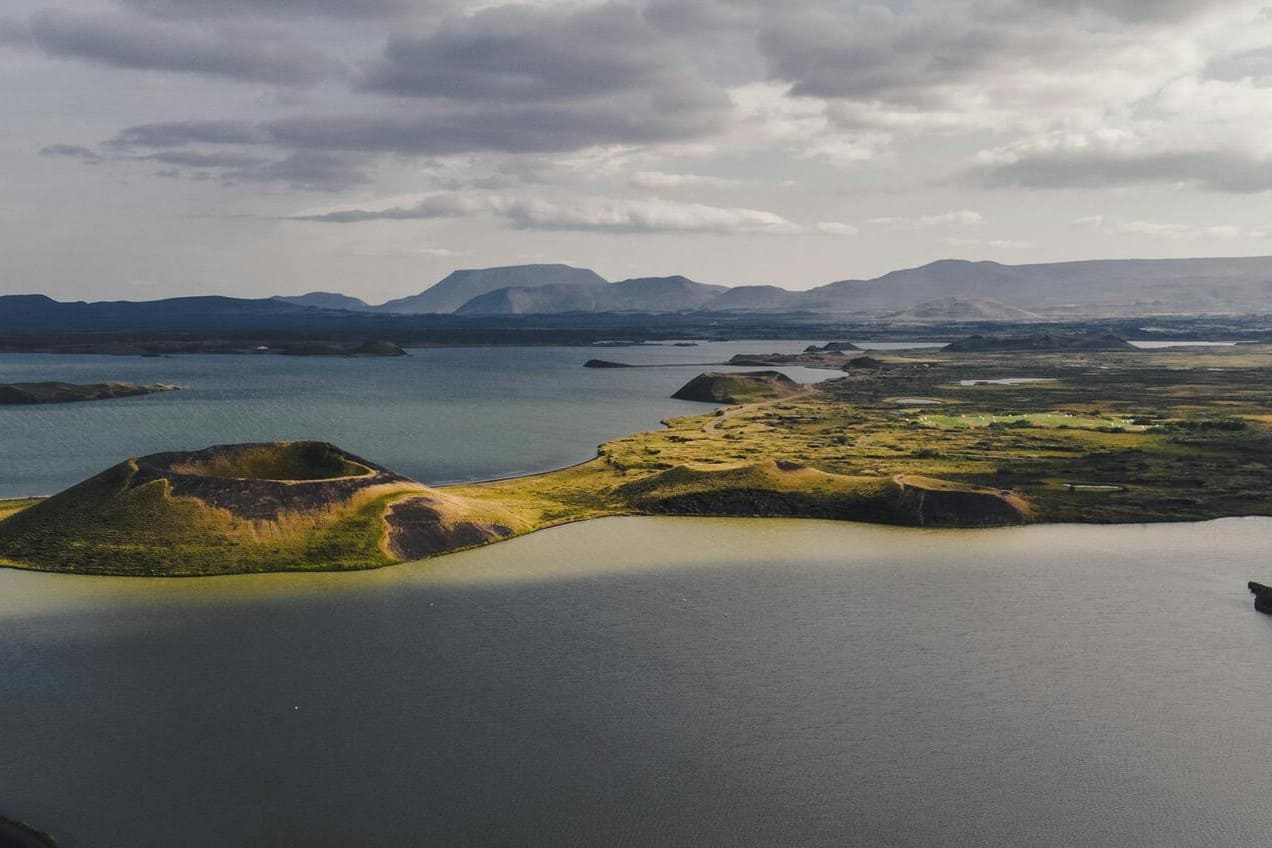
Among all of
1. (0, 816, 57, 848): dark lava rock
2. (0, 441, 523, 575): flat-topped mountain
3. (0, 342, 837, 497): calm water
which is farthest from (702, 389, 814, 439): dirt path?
(0, 816, 57, 848): dark lava rock

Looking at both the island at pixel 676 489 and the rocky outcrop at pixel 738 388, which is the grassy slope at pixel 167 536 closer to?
the island at pixel 676 489

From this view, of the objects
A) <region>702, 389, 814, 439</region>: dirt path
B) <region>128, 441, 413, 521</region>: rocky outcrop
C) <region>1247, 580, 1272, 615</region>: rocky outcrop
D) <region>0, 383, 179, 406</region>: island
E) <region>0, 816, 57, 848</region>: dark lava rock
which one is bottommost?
<region>1247, 580, 1272, 615</region>: rocky outcrop

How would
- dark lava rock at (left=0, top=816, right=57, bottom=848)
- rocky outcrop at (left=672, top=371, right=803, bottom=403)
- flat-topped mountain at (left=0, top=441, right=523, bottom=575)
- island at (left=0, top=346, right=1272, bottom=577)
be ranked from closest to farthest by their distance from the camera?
dark lava rock at (left=0, top=816, right=57, bottom=848) → flat-topped mountain at (left=0, top=441, right=523, bottom=575) → island at (left=0, top=346, right=1272, bottom=577) → rocky outcrop at (left=672, top=371, right=803, bottom=403)

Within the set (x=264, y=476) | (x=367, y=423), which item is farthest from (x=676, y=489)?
(x=367, y=423)

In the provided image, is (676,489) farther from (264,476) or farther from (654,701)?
(654,701)

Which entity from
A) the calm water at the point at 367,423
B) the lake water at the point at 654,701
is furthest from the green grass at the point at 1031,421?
the lake water at the point at 654,701

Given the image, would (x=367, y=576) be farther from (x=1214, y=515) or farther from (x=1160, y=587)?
(x=1214, y=515)

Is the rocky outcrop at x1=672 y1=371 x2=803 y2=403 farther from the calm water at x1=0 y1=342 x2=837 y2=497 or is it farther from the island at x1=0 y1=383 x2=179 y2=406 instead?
the island at x1=0 y1=383 x2=179 y2=406
